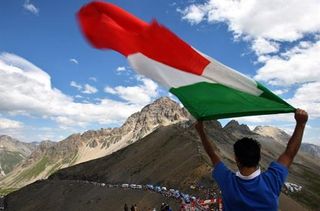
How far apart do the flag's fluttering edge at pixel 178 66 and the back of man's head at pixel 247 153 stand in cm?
101

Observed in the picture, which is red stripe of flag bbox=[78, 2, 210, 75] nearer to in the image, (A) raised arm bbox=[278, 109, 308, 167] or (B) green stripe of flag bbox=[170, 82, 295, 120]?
(B) green stripe of flag bbox=[170, 82, 295, 120]

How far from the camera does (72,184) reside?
336 ft

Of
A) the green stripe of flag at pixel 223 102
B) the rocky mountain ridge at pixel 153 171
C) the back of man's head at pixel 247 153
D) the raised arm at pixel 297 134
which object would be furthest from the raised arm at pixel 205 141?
the rocky mountain ridge at pixel 153 171

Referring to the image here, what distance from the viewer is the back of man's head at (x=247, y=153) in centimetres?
451

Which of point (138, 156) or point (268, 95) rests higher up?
point (138, 156)

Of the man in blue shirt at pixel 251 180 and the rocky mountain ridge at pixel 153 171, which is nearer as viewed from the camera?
the man in blue shirt at pixel 251 180

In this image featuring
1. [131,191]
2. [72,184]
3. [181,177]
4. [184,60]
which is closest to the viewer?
[184,60]

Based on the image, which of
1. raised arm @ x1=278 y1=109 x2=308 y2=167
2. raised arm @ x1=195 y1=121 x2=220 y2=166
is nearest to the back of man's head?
raised arm @ x1=278 y1=109 x2=308 y2=167

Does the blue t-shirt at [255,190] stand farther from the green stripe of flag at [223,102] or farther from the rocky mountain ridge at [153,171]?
the rocky mountain ridge at [153,171]

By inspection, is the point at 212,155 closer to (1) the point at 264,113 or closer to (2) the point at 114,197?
(1) the point at 264,113

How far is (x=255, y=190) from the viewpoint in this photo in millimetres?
4383

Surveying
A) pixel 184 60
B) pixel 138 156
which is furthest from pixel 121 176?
pixel 184 60

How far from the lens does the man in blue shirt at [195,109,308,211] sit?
14.3 ft

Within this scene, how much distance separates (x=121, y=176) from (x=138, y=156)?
1089 centimetres
